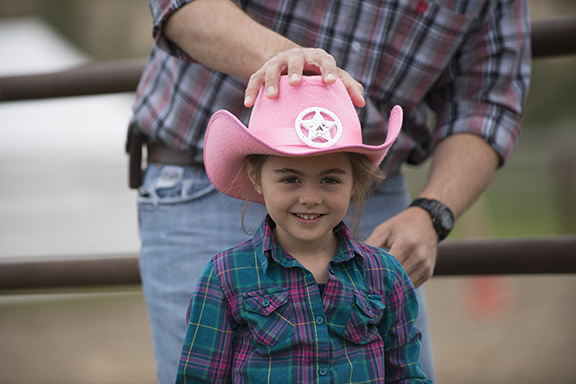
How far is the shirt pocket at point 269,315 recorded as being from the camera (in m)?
0.68

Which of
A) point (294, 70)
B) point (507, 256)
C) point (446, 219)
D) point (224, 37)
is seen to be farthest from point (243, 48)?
point (507, 256)

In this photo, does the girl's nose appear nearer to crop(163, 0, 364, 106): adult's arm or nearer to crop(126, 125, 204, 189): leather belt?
crop(163, 0, 364, 106): adult's arm

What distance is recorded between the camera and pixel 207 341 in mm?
683

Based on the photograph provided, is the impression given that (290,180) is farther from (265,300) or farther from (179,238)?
(179,238)

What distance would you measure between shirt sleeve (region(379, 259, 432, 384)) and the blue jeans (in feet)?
0.95

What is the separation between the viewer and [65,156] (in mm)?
8422

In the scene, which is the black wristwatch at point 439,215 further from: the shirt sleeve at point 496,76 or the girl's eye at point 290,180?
the girl's eye at point 290,180

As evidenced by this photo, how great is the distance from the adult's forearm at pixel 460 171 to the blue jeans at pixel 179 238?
0.16m

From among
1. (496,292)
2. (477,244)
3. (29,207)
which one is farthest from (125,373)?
(29,207)

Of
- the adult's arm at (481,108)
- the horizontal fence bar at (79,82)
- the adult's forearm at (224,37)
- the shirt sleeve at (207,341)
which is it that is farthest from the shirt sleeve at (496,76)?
the shirt sleeve at (207,341)

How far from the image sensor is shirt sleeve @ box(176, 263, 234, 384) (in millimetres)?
682

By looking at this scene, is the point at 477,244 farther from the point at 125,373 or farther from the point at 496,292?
the point at 496,292

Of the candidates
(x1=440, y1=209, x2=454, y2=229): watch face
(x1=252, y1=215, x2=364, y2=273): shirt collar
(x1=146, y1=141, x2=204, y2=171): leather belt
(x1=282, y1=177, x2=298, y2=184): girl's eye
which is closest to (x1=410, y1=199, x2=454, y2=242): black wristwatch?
(x1=440, y1=209, x2=454, y2=229): watch face

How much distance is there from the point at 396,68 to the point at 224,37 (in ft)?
1.28
